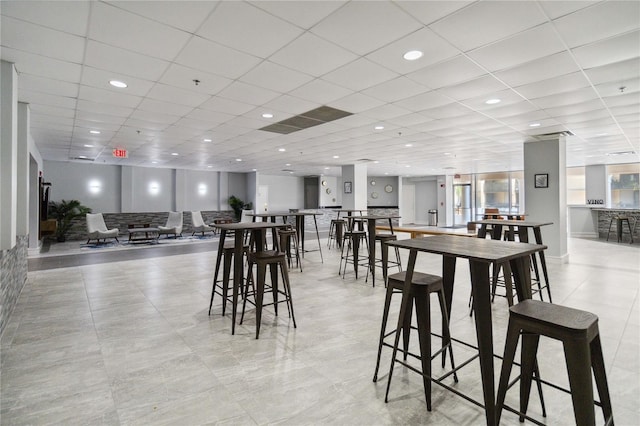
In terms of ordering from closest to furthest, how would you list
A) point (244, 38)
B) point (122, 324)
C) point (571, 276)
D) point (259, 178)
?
point (244, 38) < point (122, 324) < point (571, 276) < point (259, 178)

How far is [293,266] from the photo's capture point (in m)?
6.21

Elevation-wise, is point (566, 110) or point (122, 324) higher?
point (566, 110)

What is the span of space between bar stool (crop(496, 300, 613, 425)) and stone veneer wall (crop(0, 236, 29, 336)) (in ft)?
14.4

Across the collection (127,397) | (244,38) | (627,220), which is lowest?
(127,397)

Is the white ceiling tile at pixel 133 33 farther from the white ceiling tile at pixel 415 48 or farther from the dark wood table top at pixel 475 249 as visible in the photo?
the dark wood table top at pixel 475 249

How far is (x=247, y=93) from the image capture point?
3992 millimetres

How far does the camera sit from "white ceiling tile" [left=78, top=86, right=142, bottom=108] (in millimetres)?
3875

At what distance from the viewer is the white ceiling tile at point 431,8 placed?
220cm

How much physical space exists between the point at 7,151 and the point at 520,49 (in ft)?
16.7

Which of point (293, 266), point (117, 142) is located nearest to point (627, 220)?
point (293, 266)

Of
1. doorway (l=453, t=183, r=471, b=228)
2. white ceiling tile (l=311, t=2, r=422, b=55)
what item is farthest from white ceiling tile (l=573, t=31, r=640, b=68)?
doorway (l=453, t=183, r=471, b=228)

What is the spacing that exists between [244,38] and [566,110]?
4762 mm

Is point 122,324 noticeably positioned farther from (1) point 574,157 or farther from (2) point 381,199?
(2) point 381,199

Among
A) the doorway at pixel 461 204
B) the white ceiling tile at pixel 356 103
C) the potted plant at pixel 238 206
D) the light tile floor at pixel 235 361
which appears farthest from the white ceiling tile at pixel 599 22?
the doorway at pixel 461 204
